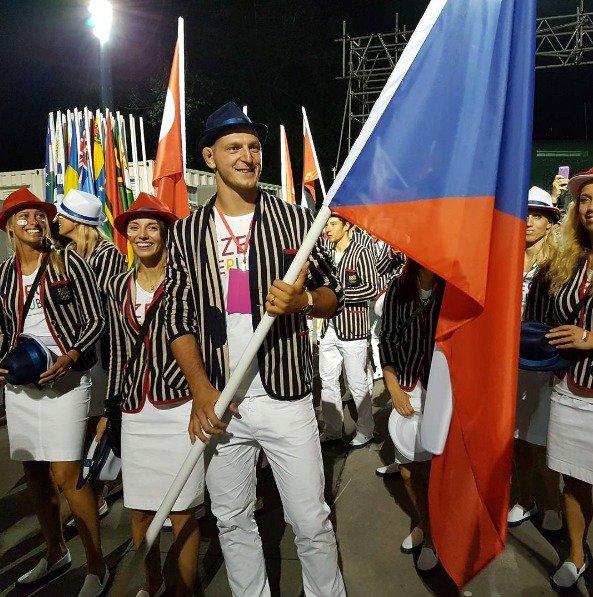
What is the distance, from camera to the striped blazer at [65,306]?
3.09m

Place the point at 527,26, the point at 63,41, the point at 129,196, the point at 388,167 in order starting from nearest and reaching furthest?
1. the point at 527,26
2. the point at 388,167
3. the point at 129,196
4. the point at 63,41

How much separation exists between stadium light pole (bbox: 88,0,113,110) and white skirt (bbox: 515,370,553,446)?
5281 millimetres

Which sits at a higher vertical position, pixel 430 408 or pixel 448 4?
pixel 448 4

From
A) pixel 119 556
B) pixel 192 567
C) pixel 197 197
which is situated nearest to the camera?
pixel 192 567

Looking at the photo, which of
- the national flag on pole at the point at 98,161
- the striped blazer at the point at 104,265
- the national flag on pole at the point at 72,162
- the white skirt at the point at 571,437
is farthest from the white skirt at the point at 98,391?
the white skirt at the point at 571,437

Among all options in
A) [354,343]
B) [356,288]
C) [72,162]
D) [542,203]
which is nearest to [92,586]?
[354,343]

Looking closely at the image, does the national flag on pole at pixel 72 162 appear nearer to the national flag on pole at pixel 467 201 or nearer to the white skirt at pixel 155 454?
the white skirt at pixel 155 454

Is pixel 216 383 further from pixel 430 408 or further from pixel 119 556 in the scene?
pixel 119 556

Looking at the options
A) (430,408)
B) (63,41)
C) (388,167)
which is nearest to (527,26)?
(388,167)

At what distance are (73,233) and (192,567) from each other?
269cm

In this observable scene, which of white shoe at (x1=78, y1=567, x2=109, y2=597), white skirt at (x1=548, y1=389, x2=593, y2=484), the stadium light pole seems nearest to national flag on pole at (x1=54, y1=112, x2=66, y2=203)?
the stadium light pole

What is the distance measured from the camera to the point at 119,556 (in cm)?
344

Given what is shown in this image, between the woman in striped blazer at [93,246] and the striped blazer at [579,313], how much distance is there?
2852 millimetres

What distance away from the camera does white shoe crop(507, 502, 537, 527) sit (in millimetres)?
3607
